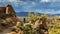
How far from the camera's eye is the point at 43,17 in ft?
41.0

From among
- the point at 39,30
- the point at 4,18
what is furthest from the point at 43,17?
the point at 4,18

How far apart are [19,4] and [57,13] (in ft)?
14.0

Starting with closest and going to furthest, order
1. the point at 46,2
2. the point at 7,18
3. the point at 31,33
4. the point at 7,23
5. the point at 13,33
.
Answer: the point at 31,33 → the point at 13,33 → the point at 7,23 → the point at 7,18 → the point at 46,2

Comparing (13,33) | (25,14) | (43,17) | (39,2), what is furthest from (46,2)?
(13,33)

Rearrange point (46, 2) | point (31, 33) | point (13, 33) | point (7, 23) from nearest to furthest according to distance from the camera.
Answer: point (31, 33) → point (13, 33) → point (7, 23) → point (46, 2)

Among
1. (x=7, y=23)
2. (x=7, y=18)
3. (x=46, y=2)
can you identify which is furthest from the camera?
(x=46, y=2)

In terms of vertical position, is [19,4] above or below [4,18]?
above

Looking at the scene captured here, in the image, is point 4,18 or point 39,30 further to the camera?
point 4,18

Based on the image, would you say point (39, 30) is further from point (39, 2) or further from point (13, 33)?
point (39, 2)

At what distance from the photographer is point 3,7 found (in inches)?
765

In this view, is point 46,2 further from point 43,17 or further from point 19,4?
point 43,17

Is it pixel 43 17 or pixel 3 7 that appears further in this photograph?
pixel 3 7

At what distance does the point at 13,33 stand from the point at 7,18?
5.38m

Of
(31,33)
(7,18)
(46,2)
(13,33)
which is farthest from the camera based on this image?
(46,2)
